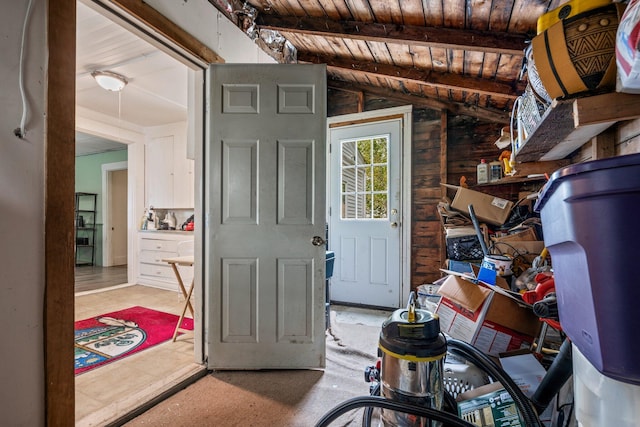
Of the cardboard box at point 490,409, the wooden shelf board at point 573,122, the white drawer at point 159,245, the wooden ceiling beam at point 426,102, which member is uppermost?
the wooden ceiling beam at point 426,102

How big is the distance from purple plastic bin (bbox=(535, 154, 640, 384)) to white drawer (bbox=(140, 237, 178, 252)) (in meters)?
4.75

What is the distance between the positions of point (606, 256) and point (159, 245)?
5.18m

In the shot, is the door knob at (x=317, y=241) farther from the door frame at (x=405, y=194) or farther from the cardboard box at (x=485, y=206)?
the door frame at (x=405, y=194)

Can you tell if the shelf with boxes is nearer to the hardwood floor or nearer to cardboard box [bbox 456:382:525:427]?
cardboard box [bbox 456:382:525:427]

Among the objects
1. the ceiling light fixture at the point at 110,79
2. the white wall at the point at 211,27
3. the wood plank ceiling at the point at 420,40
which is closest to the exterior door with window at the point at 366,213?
the wood plank ceiling at the point at 420,40

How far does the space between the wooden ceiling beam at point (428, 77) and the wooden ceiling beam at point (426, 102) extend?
466 millimetres

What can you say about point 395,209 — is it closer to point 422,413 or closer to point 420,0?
point 420,0

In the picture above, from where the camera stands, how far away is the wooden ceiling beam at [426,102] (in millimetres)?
3226

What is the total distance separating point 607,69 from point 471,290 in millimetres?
1137

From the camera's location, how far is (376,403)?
99cm

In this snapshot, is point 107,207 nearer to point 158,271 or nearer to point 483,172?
point 158,271

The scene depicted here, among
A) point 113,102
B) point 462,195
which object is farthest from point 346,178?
point 113,102

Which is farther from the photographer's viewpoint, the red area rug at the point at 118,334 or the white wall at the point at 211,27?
the red area rug at the point at 118,334

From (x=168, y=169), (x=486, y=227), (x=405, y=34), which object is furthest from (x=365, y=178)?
(x=168, y=169)
